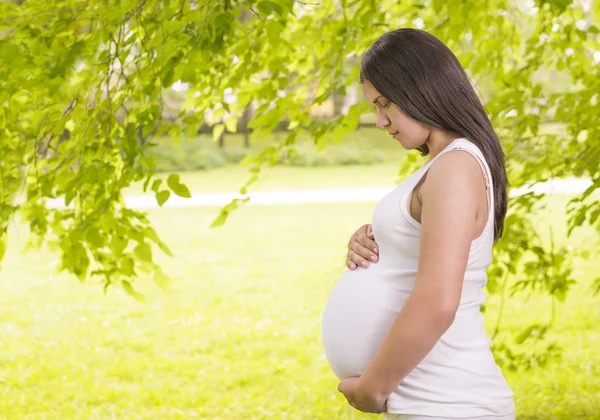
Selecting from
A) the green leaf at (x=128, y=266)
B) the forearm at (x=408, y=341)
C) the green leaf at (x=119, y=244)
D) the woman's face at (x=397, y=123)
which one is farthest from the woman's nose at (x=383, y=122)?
the green leaf at (x=128, y=266)

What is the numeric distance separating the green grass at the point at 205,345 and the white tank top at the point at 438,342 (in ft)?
11.6

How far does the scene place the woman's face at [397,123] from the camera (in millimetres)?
1704

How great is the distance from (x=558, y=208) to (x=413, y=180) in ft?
46.6

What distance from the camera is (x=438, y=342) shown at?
1.68 meters

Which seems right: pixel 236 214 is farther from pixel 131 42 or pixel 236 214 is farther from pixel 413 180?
pixel 413 180

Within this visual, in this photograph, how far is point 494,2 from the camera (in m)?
5.26

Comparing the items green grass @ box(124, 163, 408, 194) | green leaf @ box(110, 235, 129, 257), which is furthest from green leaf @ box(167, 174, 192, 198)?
green grass @ box(124, 163, 408, 194)

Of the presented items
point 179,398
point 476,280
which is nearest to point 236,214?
point 179,398

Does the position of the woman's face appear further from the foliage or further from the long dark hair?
the foliage

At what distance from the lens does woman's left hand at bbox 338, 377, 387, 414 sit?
5.53 ft

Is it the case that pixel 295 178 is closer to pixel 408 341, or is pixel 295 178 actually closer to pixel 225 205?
pixel 225 205

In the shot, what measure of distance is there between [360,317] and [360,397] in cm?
17

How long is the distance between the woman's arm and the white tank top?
0.20 feet

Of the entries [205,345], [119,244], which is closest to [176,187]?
[119,244]
